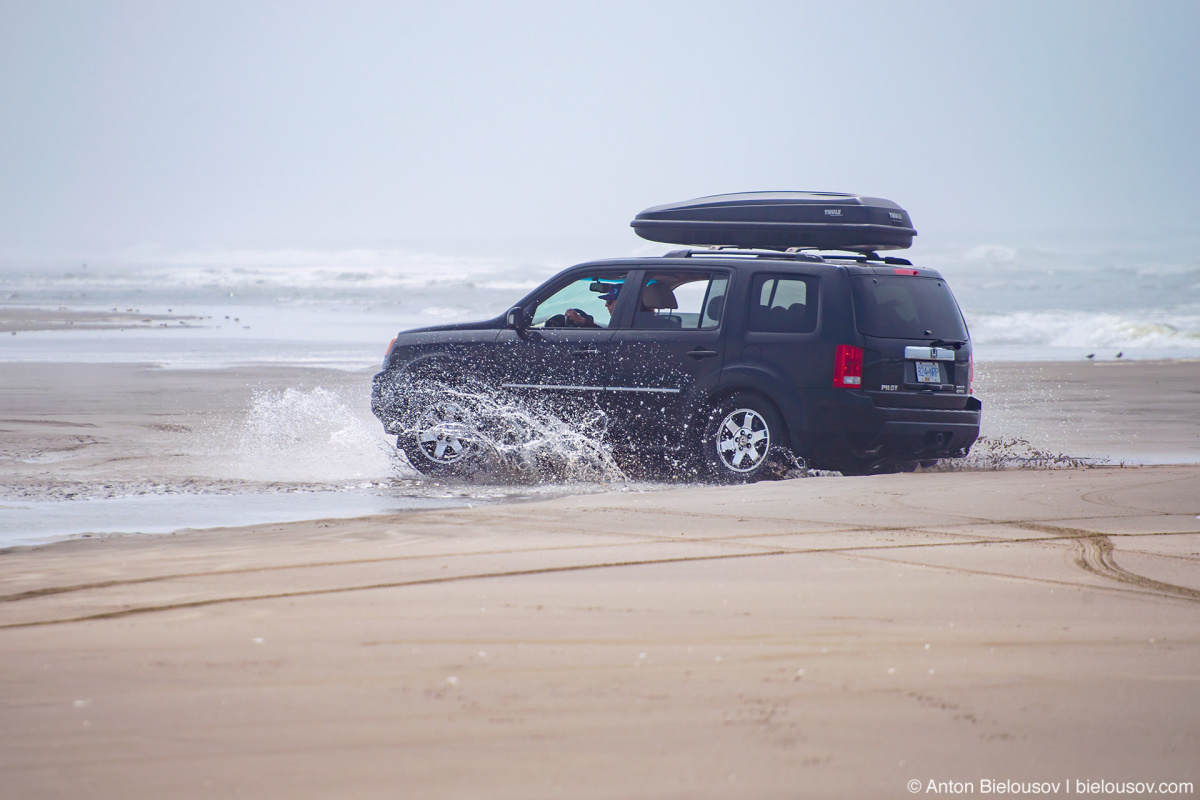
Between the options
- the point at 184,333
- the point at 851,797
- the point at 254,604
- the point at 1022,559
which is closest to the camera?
the point at 851,797

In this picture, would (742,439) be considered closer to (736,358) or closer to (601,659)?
(736,358)

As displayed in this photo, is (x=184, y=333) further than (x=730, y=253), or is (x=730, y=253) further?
(x=184, y=333)

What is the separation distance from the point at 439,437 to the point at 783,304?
2.91 m

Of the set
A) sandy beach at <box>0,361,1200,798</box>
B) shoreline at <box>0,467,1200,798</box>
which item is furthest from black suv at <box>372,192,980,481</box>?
shoreline at <box>0,467,1200,798</box>

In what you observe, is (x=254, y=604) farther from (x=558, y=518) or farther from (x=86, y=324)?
(x=86, y=324)

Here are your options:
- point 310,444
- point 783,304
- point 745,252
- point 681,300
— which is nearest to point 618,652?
point 783,304

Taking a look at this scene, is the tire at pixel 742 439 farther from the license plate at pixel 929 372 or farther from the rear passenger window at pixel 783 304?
the license plate at pixel 929 372

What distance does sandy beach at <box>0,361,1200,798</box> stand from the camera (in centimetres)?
293

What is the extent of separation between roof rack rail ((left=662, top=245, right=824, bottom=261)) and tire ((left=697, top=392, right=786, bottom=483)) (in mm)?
1101

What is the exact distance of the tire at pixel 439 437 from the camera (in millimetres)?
9398

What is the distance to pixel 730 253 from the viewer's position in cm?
913

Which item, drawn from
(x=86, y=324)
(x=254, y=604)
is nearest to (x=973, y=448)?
(x=254, y=604)

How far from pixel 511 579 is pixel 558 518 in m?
1.70

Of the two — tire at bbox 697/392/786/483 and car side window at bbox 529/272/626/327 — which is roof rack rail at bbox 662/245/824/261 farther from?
tire at bbox 697/392/786/483
